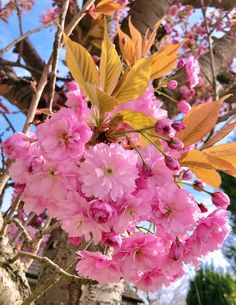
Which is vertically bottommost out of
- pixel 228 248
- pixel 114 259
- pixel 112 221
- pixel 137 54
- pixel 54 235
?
pixel 228 248

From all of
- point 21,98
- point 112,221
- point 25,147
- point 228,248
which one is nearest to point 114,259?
point 112,221

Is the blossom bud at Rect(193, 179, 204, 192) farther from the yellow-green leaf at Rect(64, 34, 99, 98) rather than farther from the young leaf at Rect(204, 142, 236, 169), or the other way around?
the yellow-green leaf at Rect(64, 34, 99, 98)

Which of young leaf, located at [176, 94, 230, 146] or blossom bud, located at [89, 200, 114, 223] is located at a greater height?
young leaf, located at [176, 94, 230, 146]

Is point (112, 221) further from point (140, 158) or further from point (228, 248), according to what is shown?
point (228, 248)

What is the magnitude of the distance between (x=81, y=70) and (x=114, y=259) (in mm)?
316

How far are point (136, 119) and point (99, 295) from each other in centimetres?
82

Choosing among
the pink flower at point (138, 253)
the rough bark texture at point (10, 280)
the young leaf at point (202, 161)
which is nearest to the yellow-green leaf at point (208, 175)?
the young leaf at point (202, 161)

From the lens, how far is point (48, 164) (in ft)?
2.01

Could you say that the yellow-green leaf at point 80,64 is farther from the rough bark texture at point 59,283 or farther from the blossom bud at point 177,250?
the rough bark texture at point 59,283

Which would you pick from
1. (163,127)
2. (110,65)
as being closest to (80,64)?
(110,65)

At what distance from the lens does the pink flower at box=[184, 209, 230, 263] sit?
673 mm

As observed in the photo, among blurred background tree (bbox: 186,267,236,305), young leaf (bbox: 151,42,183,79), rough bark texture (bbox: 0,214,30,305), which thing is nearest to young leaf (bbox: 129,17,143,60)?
young leaf (bbox: 151,42,183,79)

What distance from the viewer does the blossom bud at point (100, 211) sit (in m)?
0.56

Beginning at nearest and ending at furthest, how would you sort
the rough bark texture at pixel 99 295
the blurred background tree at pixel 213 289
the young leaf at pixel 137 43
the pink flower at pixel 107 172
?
the pink flower at pixel 107 172 < the young leaf at pixel 137 43 < the rough bark texture at pixel 99 295 < the blurred background tree at pixel 213 289
